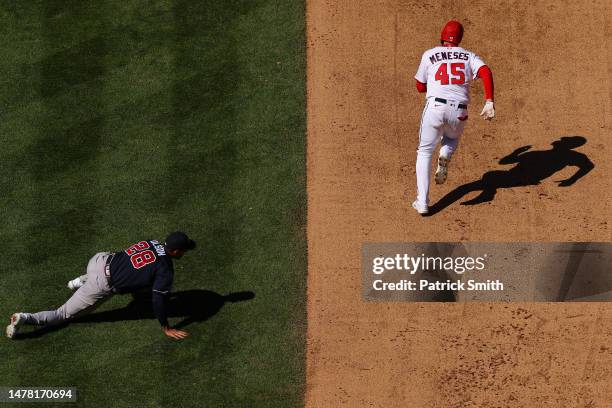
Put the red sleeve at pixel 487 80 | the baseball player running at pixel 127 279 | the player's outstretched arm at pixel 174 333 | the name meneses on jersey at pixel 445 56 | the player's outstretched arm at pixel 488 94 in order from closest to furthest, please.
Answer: the baseball player running at pixel 127 279, the player's outstretched arm at pixel 174 333, the player's outstretched arm at pixel 488 94, the red sleeve at pixel 487 80, the name meneses on jersey at pixel 445 56

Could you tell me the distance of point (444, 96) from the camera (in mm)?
13438

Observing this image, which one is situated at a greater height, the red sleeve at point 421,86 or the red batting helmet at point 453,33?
the red batting helmet at point 453,33

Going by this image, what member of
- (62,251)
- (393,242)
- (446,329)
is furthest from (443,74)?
(62,251)

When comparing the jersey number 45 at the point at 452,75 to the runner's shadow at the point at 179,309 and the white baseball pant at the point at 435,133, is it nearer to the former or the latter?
the white baseball pant at the point at 435,133

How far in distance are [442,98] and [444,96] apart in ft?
0.13

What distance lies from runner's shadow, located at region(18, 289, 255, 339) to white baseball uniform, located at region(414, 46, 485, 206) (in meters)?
2.85

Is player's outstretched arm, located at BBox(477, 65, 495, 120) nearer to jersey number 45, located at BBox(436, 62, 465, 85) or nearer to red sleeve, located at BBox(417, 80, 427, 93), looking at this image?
jersey number 45, located at BBox(436, 62, 465, 85)

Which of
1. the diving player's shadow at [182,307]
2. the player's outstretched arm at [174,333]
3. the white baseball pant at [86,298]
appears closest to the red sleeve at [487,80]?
the diving player's shadow at [182,307]

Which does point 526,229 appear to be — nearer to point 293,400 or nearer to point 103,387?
point 293,400

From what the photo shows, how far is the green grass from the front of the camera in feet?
42.4

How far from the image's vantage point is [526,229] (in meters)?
13.8

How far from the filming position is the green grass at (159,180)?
509 inches

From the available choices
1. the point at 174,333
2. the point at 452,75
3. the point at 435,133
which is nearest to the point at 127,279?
the point at 174,333

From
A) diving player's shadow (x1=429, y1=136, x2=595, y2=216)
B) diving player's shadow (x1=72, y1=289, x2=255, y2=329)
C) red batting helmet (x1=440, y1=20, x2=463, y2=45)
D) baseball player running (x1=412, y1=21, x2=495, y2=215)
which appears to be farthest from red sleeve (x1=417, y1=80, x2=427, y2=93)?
diving player's shadow (x1=72, y1=289, x2=255, y2=329)
